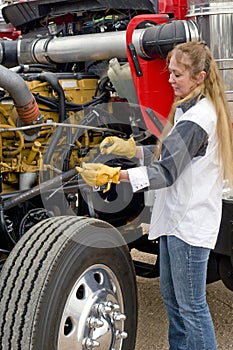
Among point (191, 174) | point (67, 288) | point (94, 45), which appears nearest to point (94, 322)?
point (67, 288)

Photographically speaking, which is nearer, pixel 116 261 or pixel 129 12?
pixel 116 261

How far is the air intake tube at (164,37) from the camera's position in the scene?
3.52m

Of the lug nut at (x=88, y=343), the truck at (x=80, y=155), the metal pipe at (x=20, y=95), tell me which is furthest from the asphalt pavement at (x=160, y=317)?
the metal pipe at (x=20, y=95)

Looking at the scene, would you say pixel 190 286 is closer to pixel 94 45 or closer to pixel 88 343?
pixel 88 343

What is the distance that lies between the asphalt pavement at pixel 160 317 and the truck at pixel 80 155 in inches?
19.7

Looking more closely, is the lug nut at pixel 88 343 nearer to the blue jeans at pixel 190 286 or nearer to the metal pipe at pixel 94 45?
the blue jeans at pixel 190 286

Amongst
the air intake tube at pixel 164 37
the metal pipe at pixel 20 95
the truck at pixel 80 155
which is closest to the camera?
the truck at pixel 80 155

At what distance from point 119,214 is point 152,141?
1.80 feet

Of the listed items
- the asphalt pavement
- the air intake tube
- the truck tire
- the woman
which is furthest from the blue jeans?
the air intake tube

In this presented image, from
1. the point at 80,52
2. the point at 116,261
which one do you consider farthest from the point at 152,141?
the point at 116,261

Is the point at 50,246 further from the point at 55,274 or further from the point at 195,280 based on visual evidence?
the point at 195,280

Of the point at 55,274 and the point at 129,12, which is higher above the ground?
the point at 129,12

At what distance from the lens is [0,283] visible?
292 centimetres

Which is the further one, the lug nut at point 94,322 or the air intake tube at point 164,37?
the air intake tube at point 164,37
